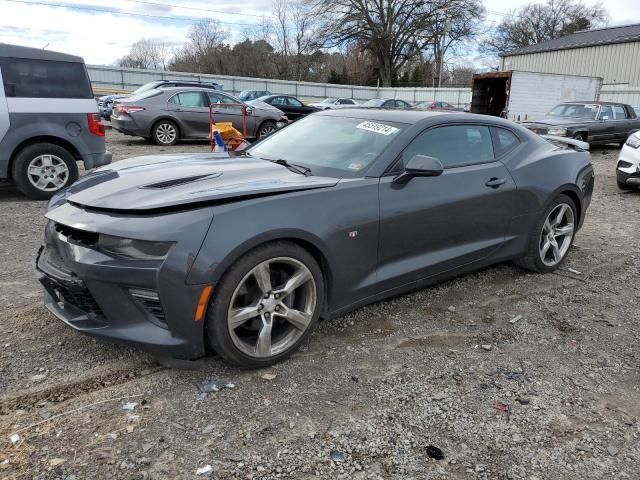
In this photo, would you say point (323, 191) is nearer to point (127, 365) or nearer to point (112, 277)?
point (112, 277)

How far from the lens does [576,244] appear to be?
5.71m

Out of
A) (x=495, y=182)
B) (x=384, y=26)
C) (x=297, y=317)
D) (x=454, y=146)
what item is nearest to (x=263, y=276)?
(x=297, y=317)

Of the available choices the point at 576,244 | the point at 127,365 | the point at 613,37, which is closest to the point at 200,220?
the point at 127,365

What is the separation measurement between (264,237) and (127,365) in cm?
112

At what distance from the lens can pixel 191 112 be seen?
1327 centimetres

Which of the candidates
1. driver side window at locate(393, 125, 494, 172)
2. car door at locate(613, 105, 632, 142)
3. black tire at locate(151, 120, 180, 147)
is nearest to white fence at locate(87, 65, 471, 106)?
black tire at locate(151, 120, 180, 147)

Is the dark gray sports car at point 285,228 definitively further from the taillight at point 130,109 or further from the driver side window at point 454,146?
the taillight at point 130,109

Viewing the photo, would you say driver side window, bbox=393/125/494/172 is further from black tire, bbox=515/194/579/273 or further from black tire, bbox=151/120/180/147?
black tire, bbox=151/120/180/147

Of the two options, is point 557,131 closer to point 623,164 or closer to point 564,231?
point 623,164

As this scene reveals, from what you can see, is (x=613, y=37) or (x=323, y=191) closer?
(x=323, y=191)

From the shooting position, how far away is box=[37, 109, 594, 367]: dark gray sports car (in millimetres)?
2551

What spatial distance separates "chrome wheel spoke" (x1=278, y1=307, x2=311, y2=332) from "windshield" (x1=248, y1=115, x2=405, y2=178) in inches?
36.3

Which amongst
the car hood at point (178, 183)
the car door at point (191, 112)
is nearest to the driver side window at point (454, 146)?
the car hood at point (178, 183)

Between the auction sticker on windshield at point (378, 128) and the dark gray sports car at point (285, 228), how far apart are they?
17 millimetres
